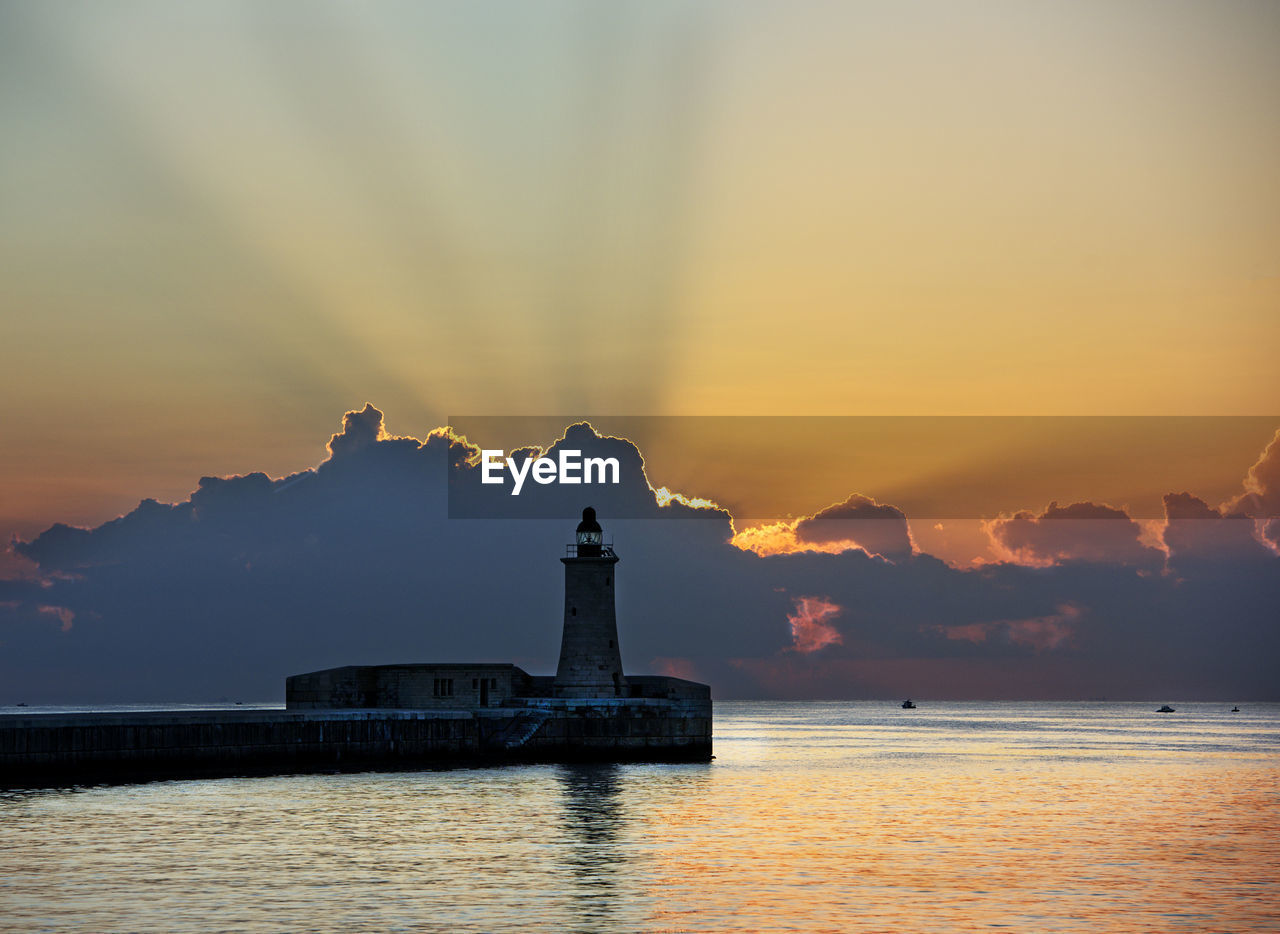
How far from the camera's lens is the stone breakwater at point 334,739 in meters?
64.0

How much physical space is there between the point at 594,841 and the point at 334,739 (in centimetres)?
2984

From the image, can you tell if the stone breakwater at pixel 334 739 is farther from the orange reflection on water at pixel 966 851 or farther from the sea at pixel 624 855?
the orange reflection on water at pixel 966 851

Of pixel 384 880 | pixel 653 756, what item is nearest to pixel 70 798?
pixel 384 880

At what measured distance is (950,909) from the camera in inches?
1512

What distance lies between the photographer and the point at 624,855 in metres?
48.1

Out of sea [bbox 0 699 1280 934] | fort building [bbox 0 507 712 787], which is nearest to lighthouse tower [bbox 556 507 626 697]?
fort building [bbox 0 507 712 787]

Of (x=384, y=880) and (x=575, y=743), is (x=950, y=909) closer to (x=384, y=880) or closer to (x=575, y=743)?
(x=384, y=880)

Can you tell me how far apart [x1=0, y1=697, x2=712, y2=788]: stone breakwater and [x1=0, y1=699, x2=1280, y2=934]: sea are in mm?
1287

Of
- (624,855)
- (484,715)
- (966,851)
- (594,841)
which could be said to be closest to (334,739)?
(484,715)

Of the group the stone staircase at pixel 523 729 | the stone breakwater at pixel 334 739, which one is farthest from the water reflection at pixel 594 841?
the stone breakwater at pixel 334 739

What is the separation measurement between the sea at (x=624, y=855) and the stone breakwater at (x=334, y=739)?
1.29 meters

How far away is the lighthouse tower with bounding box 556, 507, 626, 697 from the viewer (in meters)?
88.4

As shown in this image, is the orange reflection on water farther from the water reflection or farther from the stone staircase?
the stone staircase

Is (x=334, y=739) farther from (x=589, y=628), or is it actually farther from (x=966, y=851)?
(x=966, y=851)
